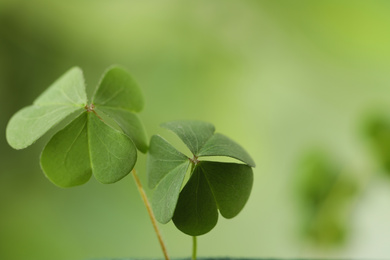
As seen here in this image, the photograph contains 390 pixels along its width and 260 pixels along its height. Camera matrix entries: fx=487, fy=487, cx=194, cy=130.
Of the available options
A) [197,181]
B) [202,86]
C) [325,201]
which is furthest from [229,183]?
[202,86]

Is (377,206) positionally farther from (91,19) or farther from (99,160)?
(99,160)

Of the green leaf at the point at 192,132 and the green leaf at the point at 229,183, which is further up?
the green leaf at the point at 192,132


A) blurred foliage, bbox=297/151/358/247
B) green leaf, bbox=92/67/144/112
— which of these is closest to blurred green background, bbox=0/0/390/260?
blurred foliage, bbox=297/151/358/247

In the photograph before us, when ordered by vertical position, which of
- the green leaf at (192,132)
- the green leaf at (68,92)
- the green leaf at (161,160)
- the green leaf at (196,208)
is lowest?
the green leaf at (196,208)

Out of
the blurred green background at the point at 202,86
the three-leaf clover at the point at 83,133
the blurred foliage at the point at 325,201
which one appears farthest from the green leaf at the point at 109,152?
the blurred green background at the point at 202,86

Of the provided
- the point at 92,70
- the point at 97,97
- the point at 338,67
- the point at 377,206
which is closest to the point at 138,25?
the point at 92,70

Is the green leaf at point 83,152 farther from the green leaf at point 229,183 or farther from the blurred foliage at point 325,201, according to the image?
the blurred foliage at point 325,201
